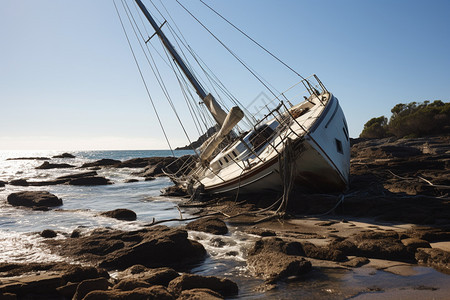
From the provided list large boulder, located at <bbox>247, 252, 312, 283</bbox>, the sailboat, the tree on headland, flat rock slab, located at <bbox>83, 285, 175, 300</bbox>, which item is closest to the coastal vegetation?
the tree on headland

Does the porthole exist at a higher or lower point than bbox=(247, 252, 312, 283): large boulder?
higher

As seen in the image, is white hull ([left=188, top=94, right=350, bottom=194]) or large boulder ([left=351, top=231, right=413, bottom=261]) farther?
white hull ([left=188, top=94, right=350, bottom=194])

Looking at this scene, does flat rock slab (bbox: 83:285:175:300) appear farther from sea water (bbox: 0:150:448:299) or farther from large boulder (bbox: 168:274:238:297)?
sea water (bbox: 0:150:448:299)

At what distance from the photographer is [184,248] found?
22.0 feet

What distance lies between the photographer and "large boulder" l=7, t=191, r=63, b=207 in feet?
54.5

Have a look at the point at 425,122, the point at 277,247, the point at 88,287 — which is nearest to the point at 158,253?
the point at 88,287

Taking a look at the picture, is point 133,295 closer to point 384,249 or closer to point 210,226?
point 384,249

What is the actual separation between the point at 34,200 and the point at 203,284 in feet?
49.0

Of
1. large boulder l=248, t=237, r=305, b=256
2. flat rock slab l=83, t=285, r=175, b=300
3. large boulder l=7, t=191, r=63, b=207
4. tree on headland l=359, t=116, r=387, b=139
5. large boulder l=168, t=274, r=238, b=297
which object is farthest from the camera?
tree on headland l=359, t=116, r=387, b=139

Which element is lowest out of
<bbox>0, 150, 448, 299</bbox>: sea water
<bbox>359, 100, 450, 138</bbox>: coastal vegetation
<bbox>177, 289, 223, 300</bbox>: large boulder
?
<bbox>0, 150, 448, 299</bbox>: sea water

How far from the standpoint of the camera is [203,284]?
15.6 feet

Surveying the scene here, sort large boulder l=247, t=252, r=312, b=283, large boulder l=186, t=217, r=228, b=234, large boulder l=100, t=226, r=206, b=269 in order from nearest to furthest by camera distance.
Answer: large boulder l=247, t=252, r=312, b=283 → large boulder l=100, t=226, r=206, b=269 → large boulder l=186, t=217, r=228, b=234

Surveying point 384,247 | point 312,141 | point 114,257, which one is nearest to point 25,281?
point 114,257

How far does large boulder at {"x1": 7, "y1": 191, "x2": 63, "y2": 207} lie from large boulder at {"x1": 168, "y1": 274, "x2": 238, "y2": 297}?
14.2 meters
